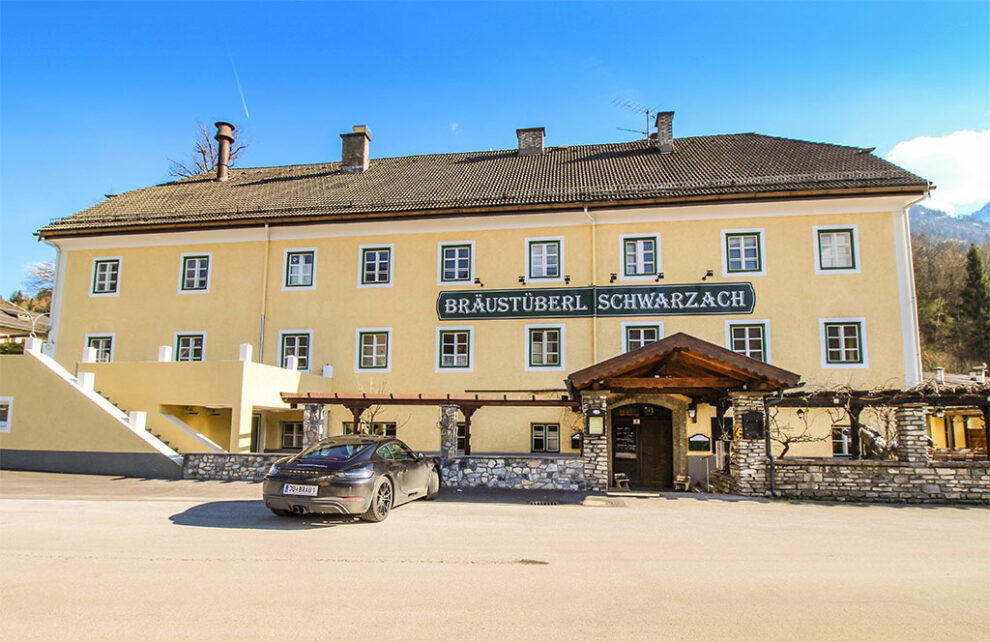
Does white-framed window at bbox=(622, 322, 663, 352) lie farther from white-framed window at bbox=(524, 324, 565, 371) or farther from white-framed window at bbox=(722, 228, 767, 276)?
white-framed window at bbox=(722, 228, 767, 276)

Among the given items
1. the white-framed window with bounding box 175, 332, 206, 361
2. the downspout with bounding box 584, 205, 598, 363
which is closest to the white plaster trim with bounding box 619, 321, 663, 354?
the downspout with bounding box 584, 205, 598, 363

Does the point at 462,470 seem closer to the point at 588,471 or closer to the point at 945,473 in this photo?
the point at 588,471

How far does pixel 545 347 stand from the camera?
66.7 ft

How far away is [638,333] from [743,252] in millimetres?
4142

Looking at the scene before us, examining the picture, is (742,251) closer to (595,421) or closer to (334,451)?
(595,421)

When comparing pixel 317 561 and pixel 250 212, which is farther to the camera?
pixel 250 212

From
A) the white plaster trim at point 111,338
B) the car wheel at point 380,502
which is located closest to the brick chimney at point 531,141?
the white plaster trim at point 111,338

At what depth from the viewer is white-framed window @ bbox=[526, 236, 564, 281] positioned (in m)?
20.7

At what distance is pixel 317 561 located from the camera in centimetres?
752

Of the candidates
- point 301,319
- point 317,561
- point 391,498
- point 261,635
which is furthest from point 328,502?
point 301,319

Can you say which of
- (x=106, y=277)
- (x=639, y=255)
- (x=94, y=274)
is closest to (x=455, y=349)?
(x=639, y=255)

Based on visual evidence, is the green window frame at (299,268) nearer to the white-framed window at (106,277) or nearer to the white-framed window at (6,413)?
the white-framed window at (106,277)

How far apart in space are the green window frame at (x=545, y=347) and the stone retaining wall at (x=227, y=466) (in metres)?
8.39

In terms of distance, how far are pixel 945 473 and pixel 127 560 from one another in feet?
50.8
